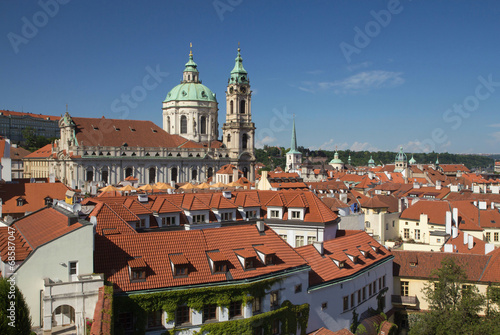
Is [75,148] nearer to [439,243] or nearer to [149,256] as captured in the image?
[439,243]

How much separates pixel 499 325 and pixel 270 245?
12.8 metres

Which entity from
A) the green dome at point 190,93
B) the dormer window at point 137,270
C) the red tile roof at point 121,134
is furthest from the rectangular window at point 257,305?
the green dome at point 190,93

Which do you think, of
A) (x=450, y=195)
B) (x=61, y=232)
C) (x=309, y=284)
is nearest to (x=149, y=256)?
(x=61, y=232)

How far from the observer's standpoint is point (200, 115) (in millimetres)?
119812

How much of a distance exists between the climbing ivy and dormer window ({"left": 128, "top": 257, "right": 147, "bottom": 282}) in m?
0.83

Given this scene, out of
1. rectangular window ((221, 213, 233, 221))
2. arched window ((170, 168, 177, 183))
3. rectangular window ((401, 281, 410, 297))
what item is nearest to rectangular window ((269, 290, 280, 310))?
rectangular window ((401, 281, 410, 297))

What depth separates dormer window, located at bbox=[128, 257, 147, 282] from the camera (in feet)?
71.2

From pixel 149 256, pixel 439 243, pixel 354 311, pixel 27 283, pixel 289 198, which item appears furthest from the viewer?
pixel 439 243

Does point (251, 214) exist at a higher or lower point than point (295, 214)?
lower

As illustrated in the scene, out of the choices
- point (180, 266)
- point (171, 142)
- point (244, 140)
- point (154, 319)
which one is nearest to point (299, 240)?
point (180, 266)

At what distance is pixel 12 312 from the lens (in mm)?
16531

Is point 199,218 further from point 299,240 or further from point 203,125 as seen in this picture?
point 203,125

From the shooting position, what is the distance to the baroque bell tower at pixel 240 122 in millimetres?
117500

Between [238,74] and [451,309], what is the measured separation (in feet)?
321
